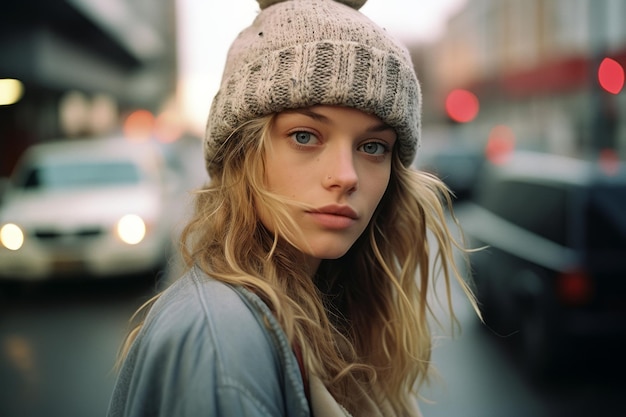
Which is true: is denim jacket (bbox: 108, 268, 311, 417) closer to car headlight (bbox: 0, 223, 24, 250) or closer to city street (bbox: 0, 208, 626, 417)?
city street (bbox: 0, 208, 626, 417)

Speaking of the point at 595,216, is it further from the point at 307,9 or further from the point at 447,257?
the point at 307,9

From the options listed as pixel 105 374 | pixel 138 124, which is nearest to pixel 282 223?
pixel 105 374

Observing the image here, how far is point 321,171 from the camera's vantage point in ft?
4.89

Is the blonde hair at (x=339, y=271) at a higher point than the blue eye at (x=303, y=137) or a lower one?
lower

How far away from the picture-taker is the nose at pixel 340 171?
147 centimetres

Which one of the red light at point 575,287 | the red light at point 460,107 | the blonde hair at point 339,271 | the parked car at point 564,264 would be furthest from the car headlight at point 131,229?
the red light at point 460,107

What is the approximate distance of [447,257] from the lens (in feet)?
6.45

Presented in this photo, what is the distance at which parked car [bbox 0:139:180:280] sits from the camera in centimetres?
821

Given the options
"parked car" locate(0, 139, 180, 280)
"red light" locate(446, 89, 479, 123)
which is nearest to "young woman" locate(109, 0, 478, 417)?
"parked car" locate(0, 139, 180, 280)

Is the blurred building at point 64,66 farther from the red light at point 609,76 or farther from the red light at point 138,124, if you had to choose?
the red light at point 609,76

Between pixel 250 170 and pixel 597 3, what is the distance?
13.2 metres

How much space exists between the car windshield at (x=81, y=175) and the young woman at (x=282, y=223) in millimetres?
8119

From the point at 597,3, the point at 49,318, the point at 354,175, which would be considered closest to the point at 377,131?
the point at 354,175

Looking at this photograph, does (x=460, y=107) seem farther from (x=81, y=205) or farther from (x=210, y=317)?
(x=210, y=317)
